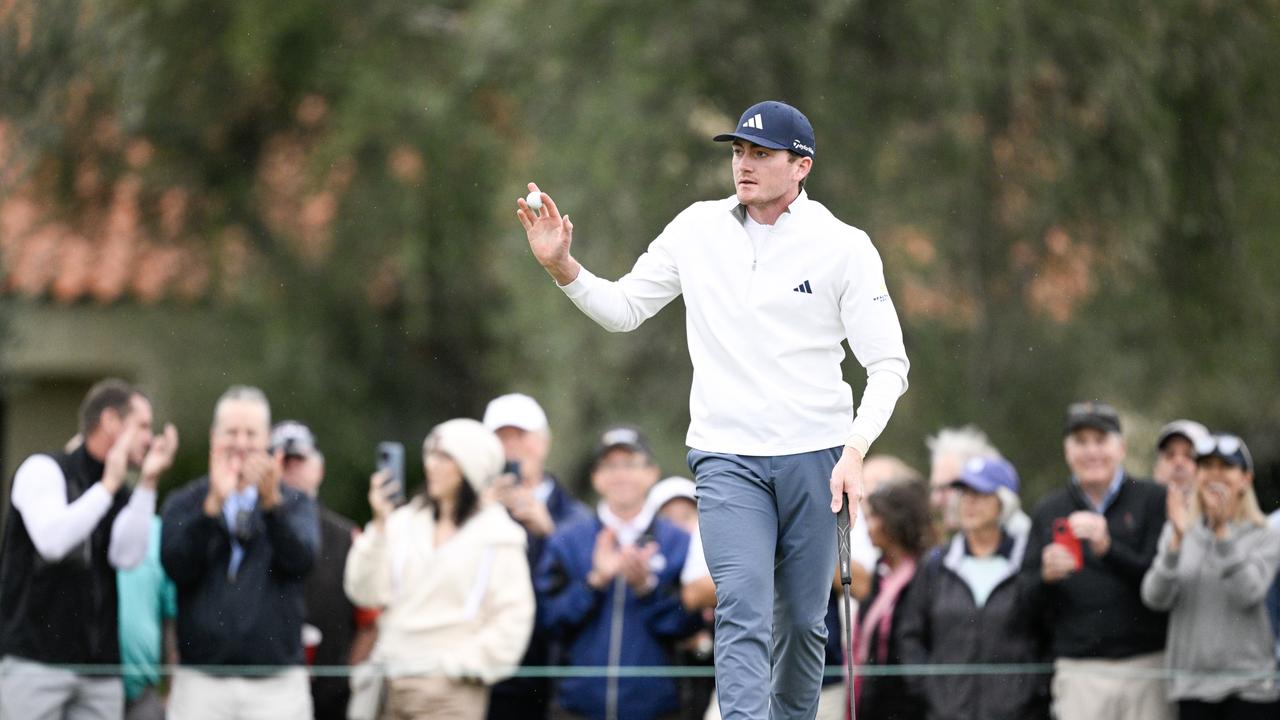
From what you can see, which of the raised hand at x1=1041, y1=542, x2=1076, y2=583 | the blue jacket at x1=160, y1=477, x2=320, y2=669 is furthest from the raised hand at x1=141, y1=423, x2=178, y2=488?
the raised hand at x1=1041, y1=542, x2=1076, y2=583

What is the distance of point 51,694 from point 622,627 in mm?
2874

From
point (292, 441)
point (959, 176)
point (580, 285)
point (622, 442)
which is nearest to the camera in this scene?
point (580, 285)

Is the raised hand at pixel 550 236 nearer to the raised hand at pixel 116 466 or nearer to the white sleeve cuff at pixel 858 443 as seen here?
the white sleeve cuff at pixel 858 443

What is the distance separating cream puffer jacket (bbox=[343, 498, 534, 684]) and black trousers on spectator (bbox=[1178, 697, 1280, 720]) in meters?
3.34

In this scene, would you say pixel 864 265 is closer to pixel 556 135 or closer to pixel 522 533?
pixel 522 533

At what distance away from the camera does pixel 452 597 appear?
368 inches

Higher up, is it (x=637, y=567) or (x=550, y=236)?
(x=550, y=236)

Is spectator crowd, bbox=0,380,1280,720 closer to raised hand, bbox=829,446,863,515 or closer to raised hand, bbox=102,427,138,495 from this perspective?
raised hand, bbox=102,427,138,495

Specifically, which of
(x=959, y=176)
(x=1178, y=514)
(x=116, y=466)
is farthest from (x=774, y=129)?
(x=959, y=176)

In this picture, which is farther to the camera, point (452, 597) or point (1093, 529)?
point (452, 597)

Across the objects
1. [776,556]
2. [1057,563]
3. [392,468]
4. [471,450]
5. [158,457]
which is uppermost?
[471,450]

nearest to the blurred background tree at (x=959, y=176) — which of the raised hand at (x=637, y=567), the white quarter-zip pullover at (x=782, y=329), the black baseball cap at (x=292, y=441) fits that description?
the black baseball cap at (x=292, y=441)

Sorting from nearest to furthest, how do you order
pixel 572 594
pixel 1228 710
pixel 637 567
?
1. pixel 1228 710
2. pixel 637 567
3. pixel 572 594

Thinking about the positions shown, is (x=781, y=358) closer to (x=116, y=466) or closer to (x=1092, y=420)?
(x=1092, y=420)
